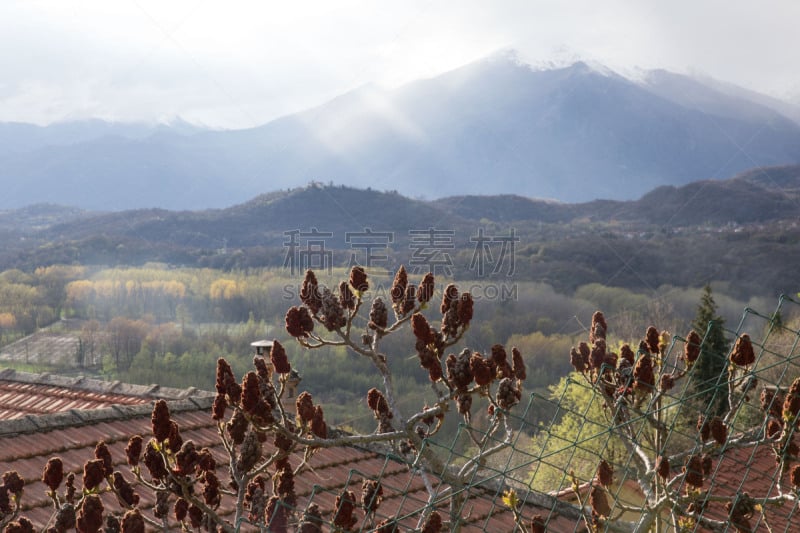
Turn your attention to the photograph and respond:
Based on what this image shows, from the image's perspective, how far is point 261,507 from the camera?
9.95ft

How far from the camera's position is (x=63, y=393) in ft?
24.2

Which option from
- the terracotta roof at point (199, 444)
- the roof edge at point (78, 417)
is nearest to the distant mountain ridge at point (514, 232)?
the roof edge at point (78, 417)

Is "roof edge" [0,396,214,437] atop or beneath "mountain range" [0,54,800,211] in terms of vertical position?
beneath

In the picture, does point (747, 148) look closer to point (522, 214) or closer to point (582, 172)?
point (582, 172)

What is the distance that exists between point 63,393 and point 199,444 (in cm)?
275

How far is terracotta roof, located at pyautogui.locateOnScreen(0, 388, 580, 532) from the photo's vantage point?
4230 millimetres

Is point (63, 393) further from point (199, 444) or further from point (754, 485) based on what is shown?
point (754, 485)

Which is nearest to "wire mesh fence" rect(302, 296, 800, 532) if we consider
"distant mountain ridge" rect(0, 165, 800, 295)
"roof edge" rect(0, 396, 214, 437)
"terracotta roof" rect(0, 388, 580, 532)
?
"terracotta roof" rect(0, 388, 580, 532)

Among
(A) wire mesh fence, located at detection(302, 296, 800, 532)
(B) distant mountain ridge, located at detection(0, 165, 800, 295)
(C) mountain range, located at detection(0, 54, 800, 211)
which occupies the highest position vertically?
(C) mountain range, located at detection(0, 54, 800, 211)

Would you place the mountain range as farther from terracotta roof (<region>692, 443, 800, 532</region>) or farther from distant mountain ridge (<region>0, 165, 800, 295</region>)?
terracotta roof (<region>692, 443, 800, 532</region>)

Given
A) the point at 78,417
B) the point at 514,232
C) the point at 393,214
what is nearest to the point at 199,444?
the point at 78,417

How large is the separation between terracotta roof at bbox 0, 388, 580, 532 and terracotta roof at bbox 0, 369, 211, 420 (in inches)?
54.7

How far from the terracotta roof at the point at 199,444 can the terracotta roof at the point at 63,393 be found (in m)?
1.39

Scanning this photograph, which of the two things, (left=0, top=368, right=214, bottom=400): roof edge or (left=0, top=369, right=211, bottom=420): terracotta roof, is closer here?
(left=0, top=369, right=211, bottom=420): terracotta roof
